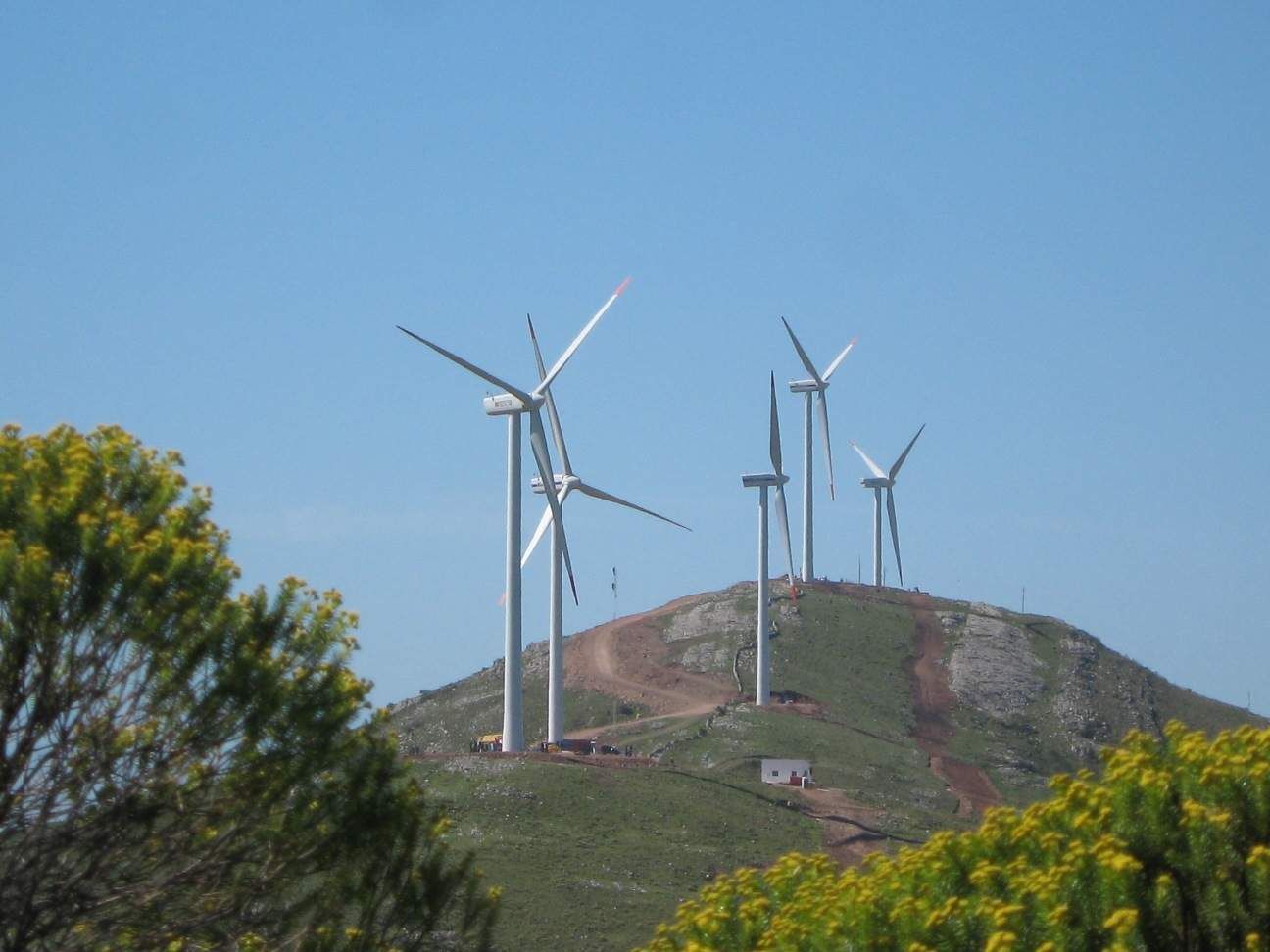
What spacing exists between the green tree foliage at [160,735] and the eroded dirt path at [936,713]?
77.2m

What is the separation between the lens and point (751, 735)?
4154 inches

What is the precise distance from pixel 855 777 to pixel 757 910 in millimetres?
79026

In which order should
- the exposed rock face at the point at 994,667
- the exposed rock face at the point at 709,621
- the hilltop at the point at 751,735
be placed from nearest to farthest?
the hilltop at the point at 751,735, the exposed rock face at the point at 994,667, the exposed rock face at the point at 709,621

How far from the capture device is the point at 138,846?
23.5 metres

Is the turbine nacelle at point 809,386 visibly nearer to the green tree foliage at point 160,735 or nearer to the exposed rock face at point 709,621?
the exposed rock face at point 709,621

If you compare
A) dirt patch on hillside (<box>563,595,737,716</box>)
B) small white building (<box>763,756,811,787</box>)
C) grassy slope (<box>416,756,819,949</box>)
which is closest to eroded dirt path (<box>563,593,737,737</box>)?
dirt patch on hillside (<box>563,595,737,716</box>)

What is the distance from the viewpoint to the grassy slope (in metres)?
57.3

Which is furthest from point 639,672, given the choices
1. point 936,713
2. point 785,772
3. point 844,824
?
point 844,824

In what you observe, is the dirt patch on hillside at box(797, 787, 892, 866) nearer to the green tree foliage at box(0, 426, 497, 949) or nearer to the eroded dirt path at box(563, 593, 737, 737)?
the eroded dirt path at box(563, 593, 737, 737)

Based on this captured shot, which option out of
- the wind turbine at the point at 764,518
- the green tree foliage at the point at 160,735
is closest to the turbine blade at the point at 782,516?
the wind turbine at the point at 764,518

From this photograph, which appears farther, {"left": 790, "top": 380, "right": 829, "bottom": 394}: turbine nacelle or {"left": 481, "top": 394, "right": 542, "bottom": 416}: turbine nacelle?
{"left": 790, "top": 380, "right": 829, "bottom": 394}: turbine nacelle

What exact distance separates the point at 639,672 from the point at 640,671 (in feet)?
0.88

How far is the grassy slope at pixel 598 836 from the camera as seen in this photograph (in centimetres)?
5734

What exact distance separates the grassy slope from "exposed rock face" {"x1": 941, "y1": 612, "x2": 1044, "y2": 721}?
161 feet
